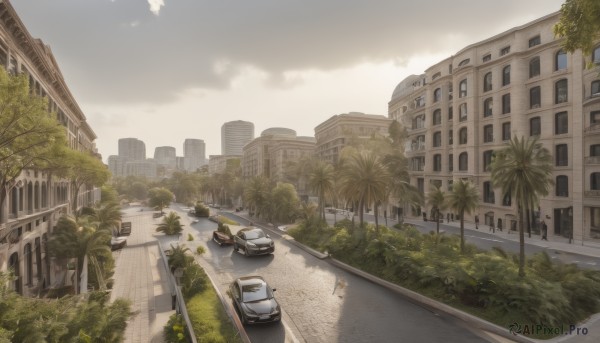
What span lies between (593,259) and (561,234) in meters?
10.9

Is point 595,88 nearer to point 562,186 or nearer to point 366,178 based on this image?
point 562,186

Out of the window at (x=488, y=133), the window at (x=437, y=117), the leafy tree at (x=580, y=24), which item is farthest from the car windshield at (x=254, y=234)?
the window at (x=437, y=117)

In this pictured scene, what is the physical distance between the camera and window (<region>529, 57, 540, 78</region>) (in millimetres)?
38844

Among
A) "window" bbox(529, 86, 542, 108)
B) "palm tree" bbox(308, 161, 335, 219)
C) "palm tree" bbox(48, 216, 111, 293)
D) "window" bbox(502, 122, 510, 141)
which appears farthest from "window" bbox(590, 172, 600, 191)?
"palm tree" bbox(48, 216, 111, 293)

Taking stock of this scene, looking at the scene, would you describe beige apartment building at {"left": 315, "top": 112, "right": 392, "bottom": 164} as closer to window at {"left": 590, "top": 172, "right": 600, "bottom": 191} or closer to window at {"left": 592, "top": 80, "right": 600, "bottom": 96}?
window at {"left": 592, "top": 80, "right": 600, "bottom": 96}

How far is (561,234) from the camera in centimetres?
3597

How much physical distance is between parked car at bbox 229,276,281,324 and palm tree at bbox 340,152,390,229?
49.7ft

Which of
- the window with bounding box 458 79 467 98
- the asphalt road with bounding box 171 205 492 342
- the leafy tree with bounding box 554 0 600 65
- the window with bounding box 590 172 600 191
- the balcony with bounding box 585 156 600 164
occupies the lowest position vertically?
the asphalt road with bounding box 171 205 492 342

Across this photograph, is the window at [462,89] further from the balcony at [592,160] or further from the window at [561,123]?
the balcony at [592,160]

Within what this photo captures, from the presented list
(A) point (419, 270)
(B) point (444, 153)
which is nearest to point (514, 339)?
(A) point (419, 270)

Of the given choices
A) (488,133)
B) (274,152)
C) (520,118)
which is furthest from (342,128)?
(520,118)

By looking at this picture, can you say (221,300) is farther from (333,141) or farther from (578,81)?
(333,141)

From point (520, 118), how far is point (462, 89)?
10.5 metres

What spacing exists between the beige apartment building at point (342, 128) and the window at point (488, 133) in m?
42.5
